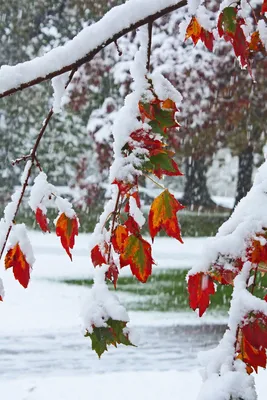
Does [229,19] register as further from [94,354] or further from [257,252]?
[94,354]

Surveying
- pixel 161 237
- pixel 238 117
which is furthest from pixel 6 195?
pixel 238 117

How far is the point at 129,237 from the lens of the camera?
2129mm

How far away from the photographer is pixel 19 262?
7.43 ft

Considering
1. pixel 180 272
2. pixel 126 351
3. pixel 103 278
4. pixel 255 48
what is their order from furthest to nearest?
1. pixel 180 272
2. pixel 126 351
3. pixel 255 48
4. pixel 103 278

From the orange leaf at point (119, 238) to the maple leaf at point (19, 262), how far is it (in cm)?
27

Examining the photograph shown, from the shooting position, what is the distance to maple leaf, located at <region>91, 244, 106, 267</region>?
2.37 m

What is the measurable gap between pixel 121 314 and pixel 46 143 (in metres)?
27.5

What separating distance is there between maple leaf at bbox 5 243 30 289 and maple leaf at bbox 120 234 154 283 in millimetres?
317

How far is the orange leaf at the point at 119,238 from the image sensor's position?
2.32m

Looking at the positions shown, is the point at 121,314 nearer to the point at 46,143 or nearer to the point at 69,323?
the point at 69,323

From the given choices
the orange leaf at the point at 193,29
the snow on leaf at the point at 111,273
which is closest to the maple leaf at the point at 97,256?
the snow on leaf at the point at 111,273

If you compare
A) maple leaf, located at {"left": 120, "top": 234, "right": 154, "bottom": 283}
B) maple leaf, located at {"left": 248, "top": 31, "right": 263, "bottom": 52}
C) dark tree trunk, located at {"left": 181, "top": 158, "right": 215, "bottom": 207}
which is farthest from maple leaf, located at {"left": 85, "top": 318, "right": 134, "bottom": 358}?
dark tree trunk, located at {"left": 181, "top": 158, "right": 215, "bottom": 207}

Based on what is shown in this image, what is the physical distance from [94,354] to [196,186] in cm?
2294

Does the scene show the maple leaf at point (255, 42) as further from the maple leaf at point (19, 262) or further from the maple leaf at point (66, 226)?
the maple leaf at point (19, 262)
